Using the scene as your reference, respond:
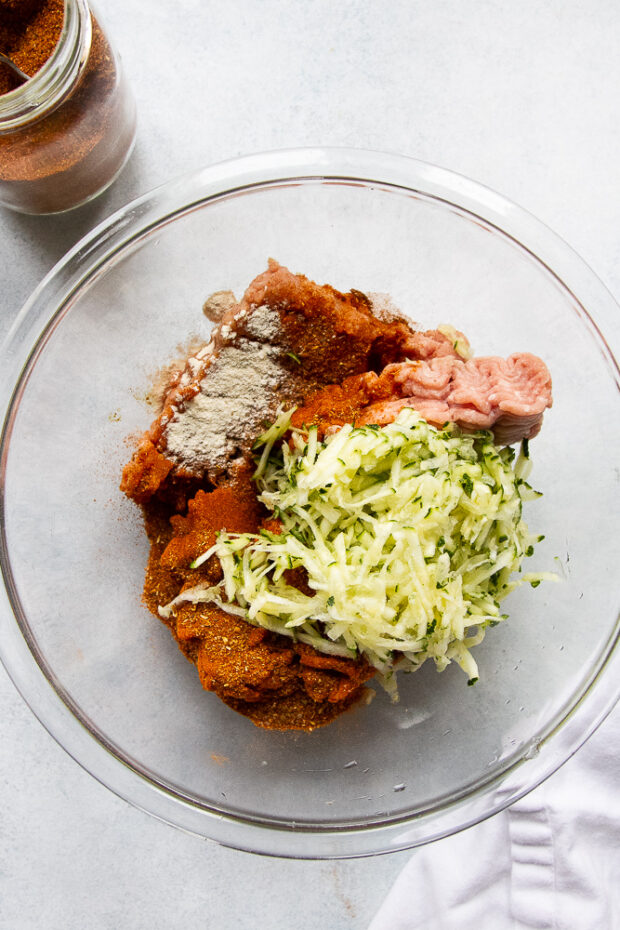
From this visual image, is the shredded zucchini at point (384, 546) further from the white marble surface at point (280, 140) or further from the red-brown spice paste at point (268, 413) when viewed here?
the white marble surface at point (280, 140)

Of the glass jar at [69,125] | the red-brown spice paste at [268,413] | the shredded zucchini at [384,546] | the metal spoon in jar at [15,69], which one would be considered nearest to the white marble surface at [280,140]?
the glass jar at [69,125]

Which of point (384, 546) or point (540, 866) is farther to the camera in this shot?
point (540, 866)

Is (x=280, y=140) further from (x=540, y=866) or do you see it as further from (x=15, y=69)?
(x=540, y=866)

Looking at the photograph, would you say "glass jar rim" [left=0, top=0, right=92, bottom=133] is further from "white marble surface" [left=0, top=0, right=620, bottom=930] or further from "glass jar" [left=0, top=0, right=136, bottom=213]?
"white marble surface" [left=0, top=0, right=620, bottom=930]

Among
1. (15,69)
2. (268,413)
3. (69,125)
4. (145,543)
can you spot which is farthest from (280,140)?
(145,543)

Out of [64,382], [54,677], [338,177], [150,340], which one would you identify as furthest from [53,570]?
[338,177]

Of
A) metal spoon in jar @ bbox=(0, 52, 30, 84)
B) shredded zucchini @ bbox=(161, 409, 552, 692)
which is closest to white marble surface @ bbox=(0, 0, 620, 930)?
metal spoon in jar @ bbox=(0, 52, 30, 84)

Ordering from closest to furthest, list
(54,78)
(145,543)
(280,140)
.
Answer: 1. (54,78)
2. (145,543)
3. (280,140)
